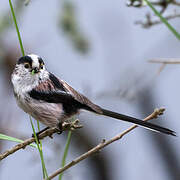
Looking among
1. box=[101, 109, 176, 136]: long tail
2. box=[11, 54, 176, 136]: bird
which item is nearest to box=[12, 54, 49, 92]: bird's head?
box=[11, 54, 176, 136]: bird

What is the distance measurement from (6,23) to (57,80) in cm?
55

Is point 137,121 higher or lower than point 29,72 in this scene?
lower

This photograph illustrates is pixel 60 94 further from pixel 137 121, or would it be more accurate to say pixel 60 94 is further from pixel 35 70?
pixel 137 121

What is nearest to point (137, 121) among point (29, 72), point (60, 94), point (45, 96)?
point (60, 94)

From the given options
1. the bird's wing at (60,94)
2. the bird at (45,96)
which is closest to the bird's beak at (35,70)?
the bird at (45,96)

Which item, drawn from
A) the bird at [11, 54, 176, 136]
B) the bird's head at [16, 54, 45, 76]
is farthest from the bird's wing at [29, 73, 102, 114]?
the bird's head at [16, 54, 45, 76]

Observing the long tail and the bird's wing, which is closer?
the long tail

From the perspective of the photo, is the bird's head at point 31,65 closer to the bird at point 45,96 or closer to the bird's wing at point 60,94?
the bird at point 45,96

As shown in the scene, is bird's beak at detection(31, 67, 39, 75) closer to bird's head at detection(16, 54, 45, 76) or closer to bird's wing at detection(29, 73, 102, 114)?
bird's head at detection(16, 54, 45, 76)

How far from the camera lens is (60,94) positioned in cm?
290

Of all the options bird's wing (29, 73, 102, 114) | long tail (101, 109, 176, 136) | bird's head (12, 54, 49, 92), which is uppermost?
bird's head (12, 54, 49, 92)

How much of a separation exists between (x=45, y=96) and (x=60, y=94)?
0.41 ft

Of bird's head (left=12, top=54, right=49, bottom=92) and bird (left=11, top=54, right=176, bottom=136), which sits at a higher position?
bird's head (left=12, top=54, right=49, bottom=92)

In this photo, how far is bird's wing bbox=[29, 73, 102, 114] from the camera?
287cm
